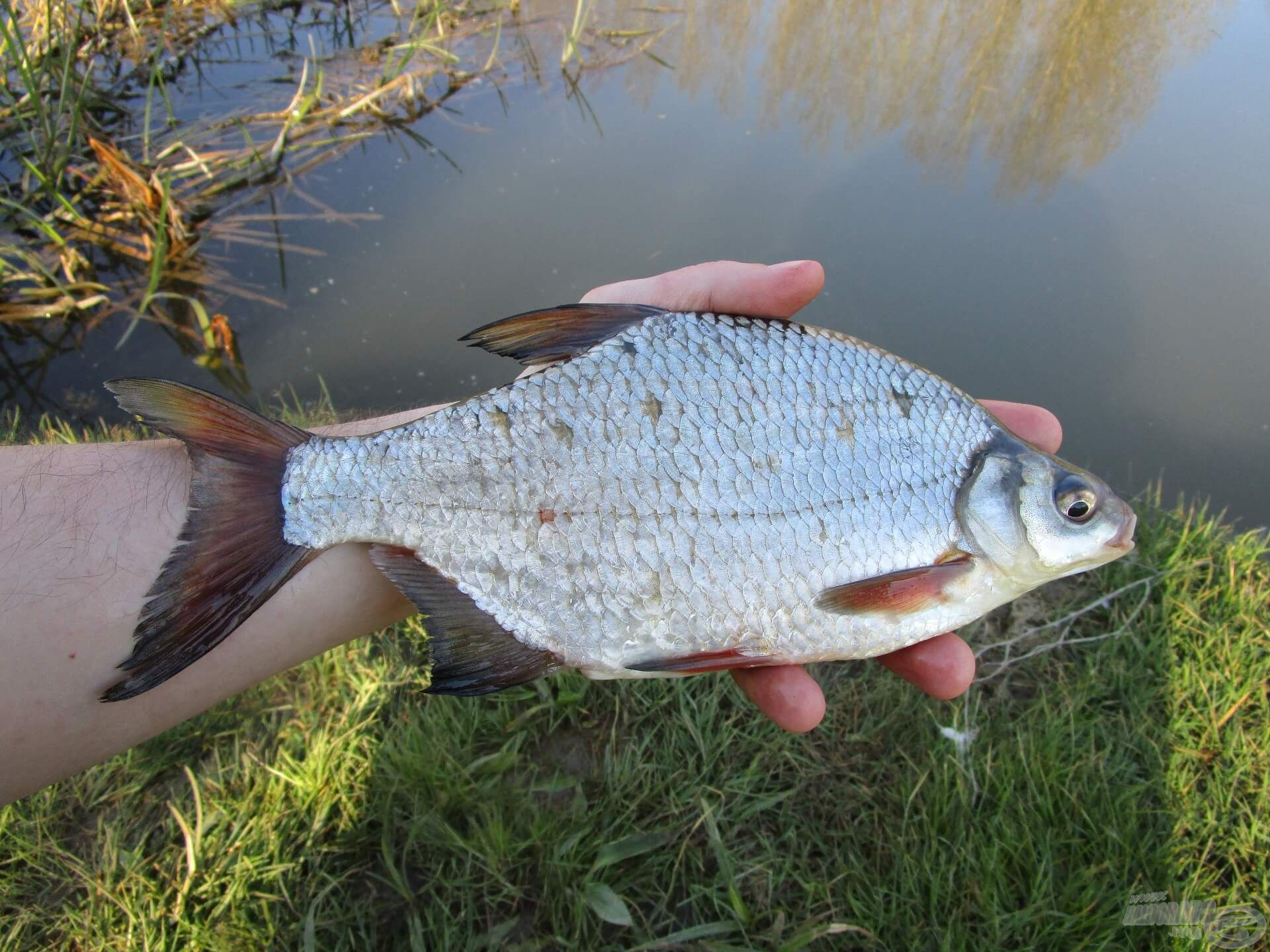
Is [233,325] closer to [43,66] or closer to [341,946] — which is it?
[43,66]

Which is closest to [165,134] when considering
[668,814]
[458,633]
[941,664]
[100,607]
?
[100,607]

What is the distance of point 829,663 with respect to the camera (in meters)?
2.94

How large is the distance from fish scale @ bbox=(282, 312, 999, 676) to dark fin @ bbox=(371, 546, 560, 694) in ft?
0.09

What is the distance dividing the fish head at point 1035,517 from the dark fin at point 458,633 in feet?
3.58

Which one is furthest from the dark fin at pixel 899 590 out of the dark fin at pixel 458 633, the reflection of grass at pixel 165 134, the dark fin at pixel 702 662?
the reflection of grass at pixel 165 134

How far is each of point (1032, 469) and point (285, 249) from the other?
4741mm

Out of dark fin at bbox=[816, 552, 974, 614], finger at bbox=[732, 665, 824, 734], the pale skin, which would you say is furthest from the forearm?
dark fin at bbox=[816, 552, 974, 614]

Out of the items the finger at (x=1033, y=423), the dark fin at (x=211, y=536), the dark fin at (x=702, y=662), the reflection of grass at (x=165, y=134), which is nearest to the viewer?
the dark fin at (x=211, y=536)

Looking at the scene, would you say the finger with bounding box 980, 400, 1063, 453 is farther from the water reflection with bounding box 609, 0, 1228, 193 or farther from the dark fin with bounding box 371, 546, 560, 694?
the water reflection with bounding box 609, 0, 1228, 193

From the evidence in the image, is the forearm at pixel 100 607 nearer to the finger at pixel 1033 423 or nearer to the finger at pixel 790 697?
the finger at pixel 790 697

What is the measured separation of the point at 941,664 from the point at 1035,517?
464mm

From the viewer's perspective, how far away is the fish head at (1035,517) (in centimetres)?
190

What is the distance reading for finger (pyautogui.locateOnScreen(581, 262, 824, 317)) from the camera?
2162mm

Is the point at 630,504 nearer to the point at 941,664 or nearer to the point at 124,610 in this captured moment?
the point at 941,664
